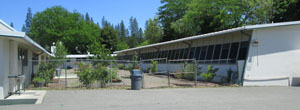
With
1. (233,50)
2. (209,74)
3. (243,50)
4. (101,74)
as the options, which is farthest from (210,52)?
(101,74)

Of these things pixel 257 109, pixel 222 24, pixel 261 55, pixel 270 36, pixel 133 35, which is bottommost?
pixel 257 109

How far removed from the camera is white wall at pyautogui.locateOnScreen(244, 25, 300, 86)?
16.4m

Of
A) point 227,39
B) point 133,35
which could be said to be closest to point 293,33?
point 227,39

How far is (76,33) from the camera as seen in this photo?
62.4 metres

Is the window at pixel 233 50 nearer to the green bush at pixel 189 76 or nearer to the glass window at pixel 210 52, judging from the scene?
the glass window at pixel 210 52

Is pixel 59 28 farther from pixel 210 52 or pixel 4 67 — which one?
pixel 4 67

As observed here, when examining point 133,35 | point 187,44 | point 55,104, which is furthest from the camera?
point 133,35

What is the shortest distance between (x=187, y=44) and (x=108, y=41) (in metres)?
49.8

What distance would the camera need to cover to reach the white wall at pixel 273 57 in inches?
647

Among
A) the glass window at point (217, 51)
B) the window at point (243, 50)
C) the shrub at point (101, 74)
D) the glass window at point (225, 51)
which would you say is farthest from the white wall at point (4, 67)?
the glass window at point (217, 51)

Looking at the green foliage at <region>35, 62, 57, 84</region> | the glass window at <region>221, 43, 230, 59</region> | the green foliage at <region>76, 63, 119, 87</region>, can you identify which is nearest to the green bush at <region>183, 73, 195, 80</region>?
the glass window at <region>221, 43, 230, 59</region>

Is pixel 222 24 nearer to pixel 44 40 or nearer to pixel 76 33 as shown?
pixel 76 33

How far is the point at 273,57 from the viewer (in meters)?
16.8

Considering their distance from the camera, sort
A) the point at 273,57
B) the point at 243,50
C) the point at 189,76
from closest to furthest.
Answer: the point at 273,57, the point at 243,50, the point at 189,76
